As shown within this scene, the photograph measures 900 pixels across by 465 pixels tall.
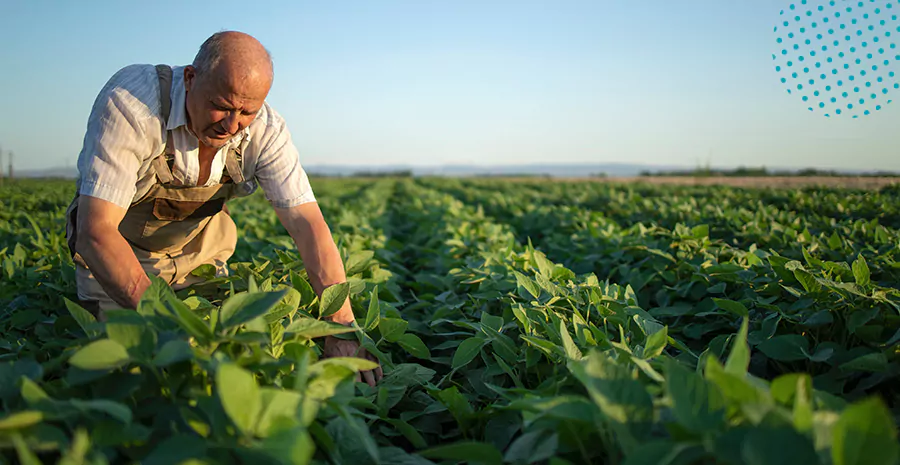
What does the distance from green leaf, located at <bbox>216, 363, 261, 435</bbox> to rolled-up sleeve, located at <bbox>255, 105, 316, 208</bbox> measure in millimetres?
1393

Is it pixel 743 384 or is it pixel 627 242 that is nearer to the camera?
pixel 743 384

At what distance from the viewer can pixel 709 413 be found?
3.24ft

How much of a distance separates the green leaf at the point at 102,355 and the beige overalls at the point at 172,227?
1354 millimetres

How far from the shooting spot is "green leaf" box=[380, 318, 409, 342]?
6.63 feet

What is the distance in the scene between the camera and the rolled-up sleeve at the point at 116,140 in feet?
6.38

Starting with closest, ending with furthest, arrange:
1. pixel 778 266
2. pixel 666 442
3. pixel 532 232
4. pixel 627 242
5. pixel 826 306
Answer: pixel 666 442 < pixel 826 306 < pixel 778 266 < pixel 627 242 < pixel 532 232

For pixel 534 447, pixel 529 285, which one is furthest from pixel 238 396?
pixel 529 285

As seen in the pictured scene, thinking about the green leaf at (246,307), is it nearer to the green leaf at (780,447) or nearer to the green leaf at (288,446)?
the green leaf at (288,446)

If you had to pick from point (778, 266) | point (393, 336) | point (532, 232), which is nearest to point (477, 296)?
point (393, 336)

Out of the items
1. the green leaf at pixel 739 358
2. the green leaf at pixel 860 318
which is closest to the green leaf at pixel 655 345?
the green leaf at pixel 739 358

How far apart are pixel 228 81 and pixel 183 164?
65 centimetres

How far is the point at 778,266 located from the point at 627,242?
1.61 m

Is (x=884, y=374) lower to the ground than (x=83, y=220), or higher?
lower

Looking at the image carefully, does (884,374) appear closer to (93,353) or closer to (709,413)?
(709,413)
